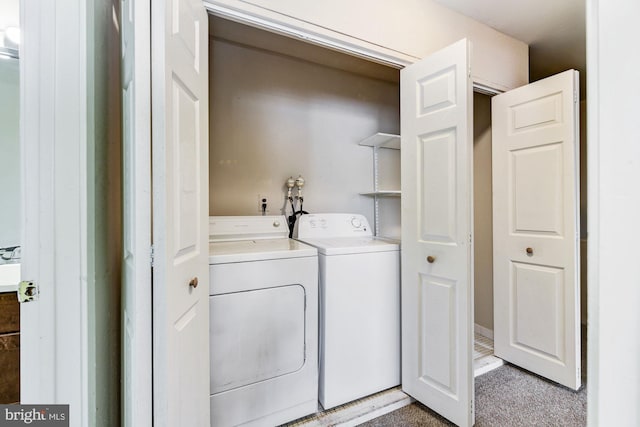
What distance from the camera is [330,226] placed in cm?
220

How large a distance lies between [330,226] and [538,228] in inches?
57.3

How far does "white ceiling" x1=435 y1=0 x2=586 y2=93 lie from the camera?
1.75 meters

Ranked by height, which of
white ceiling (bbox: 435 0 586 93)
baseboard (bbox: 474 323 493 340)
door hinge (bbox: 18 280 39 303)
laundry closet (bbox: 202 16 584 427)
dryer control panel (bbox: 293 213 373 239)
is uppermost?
white ceiling (bbox: 435 0 586 93)

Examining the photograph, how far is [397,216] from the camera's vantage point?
9.14 feet

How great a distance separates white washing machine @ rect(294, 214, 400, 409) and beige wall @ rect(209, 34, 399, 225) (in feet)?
2.55

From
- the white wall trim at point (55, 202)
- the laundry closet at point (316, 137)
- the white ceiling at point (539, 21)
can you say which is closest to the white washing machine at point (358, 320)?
the laundry closet at point (316, 137)

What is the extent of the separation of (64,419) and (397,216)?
257 centimetres

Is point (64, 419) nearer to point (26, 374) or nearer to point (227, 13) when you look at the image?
point (26, 374)

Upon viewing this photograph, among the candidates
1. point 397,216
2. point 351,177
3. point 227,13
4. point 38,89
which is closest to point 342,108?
point 351,177

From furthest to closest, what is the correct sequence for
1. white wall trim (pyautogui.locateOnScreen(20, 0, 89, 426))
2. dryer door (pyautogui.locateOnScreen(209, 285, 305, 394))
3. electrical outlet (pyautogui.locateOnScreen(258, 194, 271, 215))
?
electrical outlet (pyautogui.locateOnScreen(258, 194, 271, 215))
dryer door (pyautogui.locateOnScreen(209, 285, 305, 394))
white wall trim (pyautogui.locateOnScreen(20, 0, 89, 426))

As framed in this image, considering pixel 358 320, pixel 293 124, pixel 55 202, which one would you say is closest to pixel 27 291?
pixel 55 202

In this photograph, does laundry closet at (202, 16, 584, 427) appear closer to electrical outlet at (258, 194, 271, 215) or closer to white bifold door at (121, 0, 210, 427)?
electrical outlet at (258, 194, 271, 215)

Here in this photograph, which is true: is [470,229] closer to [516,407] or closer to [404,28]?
[516,407]

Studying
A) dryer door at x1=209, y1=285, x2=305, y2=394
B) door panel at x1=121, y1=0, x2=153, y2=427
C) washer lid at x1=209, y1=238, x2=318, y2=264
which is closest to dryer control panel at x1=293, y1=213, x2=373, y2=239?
washer lid at x1=209, y1=238, x2=318, y2=264
